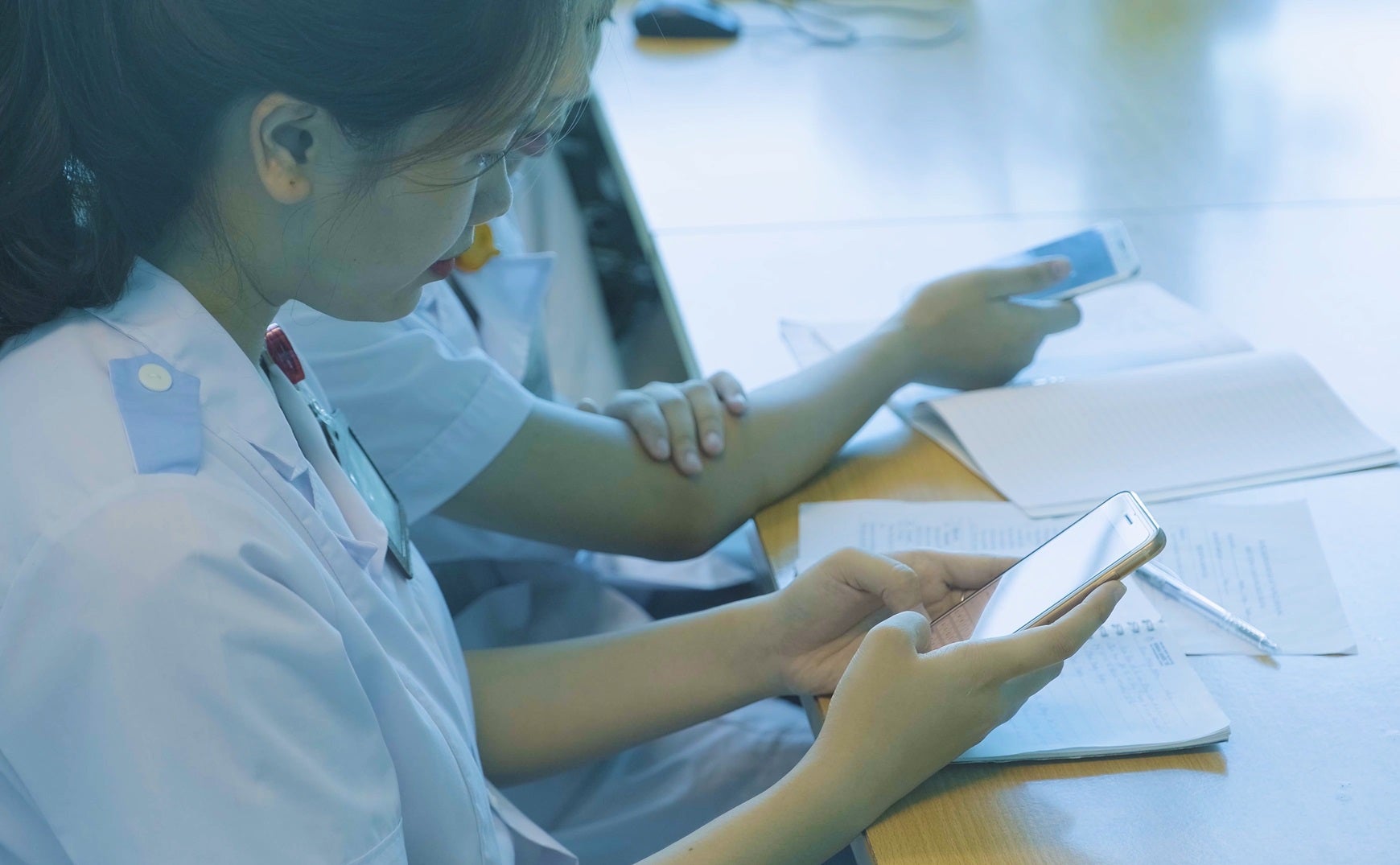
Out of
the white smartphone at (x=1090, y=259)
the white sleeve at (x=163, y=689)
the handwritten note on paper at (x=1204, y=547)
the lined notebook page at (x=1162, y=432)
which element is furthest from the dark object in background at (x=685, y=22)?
the white sleeve at (x=163, y=689)

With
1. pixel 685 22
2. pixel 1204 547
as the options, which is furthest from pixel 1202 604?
pixel 685 22

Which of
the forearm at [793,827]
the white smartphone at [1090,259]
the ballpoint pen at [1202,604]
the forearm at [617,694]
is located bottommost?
the forearm at [617,694]

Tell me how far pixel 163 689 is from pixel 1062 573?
50 centimetres

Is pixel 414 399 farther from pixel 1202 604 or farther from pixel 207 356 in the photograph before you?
pixel 1202 604

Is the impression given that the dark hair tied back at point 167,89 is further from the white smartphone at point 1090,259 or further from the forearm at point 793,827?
the white smartphone at point 1090,259

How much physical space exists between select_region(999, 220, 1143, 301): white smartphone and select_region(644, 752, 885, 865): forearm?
0.60m

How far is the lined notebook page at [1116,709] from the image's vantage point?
0.71m

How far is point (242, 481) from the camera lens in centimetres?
58

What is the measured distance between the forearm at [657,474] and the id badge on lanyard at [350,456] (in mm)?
154

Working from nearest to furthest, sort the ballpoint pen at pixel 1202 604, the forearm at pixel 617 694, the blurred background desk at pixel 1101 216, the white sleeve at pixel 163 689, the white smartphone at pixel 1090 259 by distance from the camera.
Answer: the white sleeve at pixel 163 689
the blurred background desk at pixel 1101 216
the ballpoint pen at pixel 1202 604
the forearm at pixel 617 694
the white smartphone at pixel 1090 259

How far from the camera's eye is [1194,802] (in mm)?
674

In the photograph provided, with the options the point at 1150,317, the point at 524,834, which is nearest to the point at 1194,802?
the point at 524,834

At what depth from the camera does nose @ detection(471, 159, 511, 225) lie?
687 millimetres

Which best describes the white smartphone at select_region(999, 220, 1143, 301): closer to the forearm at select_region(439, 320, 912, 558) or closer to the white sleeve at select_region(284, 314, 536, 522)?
the forearm at select_region(439, 320, 912, 558)
